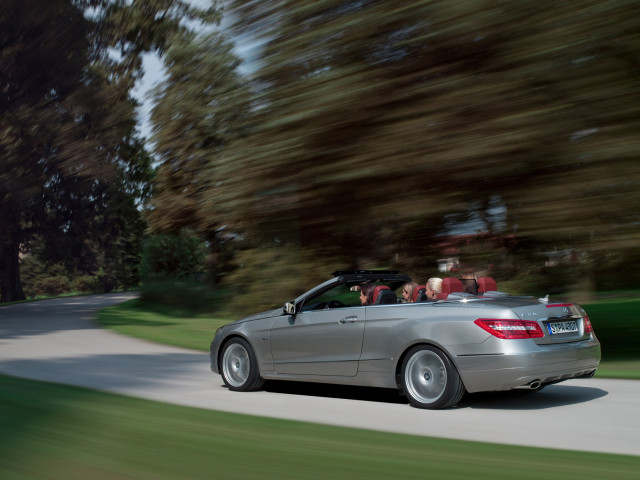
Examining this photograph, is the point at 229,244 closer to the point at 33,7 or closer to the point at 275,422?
the point at 33,7

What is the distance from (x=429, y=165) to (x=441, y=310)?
321cm

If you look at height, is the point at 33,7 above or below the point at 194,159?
above

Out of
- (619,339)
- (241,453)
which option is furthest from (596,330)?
(241,453)

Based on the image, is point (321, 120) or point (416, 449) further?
point (321, 120)

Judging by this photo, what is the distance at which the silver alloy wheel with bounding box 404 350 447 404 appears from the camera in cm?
720

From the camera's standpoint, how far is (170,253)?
3528cm

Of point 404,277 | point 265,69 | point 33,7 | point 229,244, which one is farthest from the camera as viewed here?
point 33,7

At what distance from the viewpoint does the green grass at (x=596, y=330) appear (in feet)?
37.0

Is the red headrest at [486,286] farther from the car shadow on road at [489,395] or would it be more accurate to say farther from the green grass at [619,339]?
the green grass at [619,339]

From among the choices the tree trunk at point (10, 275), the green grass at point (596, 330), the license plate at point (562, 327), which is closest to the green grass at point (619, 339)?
the green grass at point (596, 330)

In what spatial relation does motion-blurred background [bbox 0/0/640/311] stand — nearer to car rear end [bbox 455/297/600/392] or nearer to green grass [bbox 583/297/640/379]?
green grass [bbox 583/297/640/379]

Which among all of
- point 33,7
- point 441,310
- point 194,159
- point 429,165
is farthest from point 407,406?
point 33,7

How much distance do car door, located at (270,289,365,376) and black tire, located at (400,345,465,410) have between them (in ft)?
2.17

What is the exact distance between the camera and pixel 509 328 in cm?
684
